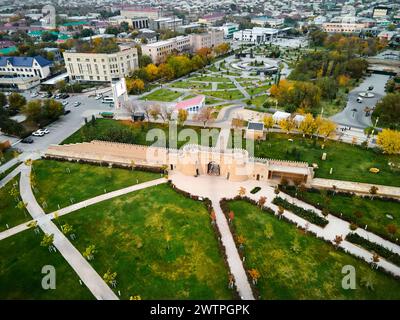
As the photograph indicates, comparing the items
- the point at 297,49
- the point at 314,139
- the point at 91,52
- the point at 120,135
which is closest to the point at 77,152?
the point at 120,135

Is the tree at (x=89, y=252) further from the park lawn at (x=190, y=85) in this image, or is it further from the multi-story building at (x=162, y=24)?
the multi-story building at (x=162, y=24)

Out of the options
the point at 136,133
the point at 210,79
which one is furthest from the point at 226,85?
the point at 136,133

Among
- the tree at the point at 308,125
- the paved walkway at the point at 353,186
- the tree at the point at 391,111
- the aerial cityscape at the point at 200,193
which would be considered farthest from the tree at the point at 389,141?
the tree at the point at 391,111

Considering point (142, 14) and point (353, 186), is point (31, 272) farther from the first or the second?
point (142, 14)

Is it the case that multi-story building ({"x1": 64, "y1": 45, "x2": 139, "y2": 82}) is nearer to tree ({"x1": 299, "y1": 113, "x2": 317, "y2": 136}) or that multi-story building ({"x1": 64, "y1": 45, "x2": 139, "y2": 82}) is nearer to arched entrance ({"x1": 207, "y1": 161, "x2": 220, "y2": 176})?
arched entrance ({"x1": 207, "y1": 161, "x2": 220, "y2": 176})

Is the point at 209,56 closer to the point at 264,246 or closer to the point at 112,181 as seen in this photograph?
the point at 112,181
